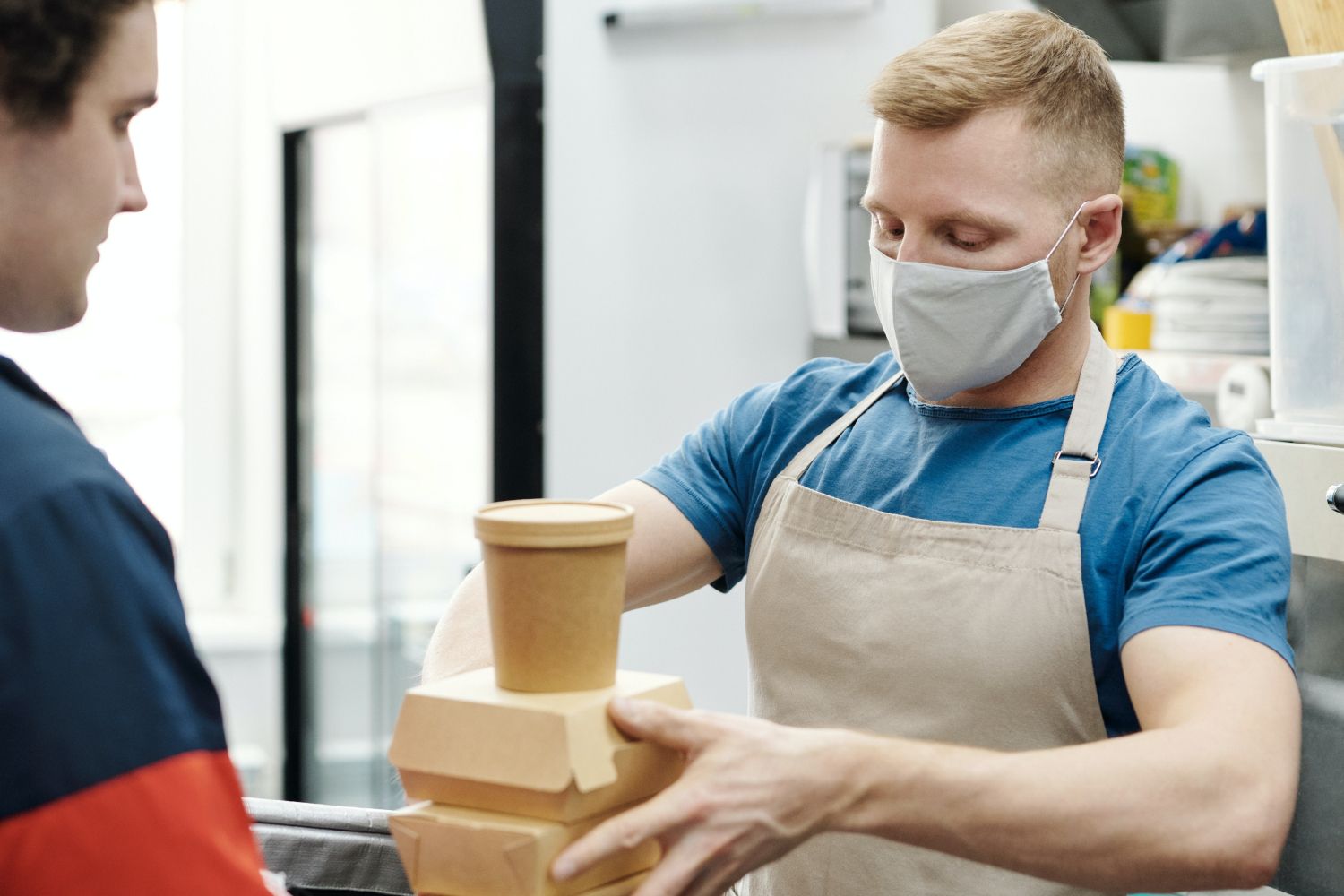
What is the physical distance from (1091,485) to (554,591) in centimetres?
59

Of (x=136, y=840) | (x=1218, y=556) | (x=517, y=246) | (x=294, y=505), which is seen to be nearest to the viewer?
(x=136, y=840)

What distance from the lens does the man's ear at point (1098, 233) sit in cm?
136

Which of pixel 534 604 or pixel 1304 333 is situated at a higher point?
pixel 1304 333

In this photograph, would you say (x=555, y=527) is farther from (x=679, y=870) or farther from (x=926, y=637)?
(x=926, y=637)

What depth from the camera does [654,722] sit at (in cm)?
92

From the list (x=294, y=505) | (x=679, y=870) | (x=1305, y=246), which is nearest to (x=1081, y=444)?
(x=1305, y=246)

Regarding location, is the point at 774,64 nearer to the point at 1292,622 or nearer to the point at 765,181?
the point at 765,181

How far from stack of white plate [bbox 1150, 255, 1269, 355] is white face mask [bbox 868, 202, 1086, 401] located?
0.66 m

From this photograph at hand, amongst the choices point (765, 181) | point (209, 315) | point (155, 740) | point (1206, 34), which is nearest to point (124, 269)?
point (209, 315)

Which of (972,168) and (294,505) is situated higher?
(972,168)

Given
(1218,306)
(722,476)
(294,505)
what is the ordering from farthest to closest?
(294,505), (1218,306), (722,476)

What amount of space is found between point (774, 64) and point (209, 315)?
2.07 metres

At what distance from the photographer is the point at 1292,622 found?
154 cm

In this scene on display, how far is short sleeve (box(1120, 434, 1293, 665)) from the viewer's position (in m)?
1.10
